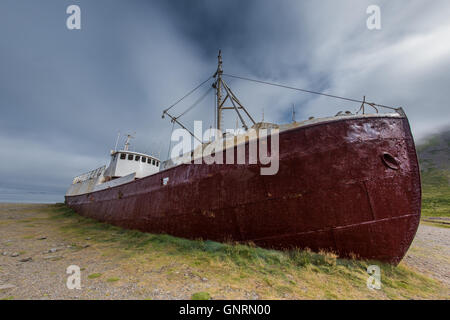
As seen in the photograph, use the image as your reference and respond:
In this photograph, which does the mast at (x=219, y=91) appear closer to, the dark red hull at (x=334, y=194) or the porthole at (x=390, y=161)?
the dark red hull at (x=334, y=194)

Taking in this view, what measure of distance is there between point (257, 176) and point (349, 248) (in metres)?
2.64

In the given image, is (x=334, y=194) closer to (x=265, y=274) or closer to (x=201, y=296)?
(x=265, y=274)

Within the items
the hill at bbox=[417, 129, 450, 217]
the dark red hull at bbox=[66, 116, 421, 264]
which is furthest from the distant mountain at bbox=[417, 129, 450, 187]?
the dark red hull at bbox=[66, 116, 421, 264]

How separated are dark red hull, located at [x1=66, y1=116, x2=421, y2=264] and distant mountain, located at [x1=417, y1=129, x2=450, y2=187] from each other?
331ft

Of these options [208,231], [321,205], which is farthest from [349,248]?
[208,231]

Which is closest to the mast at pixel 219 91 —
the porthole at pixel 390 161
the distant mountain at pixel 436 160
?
the porthole at pixel 390 161

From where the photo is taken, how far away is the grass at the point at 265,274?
3.13m

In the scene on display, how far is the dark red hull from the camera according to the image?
4.11m

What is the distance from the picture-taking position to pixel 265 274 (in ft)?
12.1

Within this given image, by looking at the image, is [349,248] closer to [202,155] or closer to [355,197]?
[355,197]

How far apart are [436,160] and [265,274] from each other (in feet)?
497

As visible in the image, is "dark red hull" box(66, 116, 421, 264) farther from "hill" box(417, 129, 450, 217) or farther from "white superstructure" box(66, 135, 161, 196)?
"hill" box(417, 129, 450, 217)

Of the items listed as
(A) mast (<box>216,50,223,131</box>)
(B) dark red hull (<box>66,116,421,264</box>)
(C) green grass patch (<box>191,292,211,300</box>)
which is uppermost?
(A) mast (<box>216,50,223,131</box>)

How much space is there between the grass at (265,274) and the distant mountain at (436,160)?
102 m
